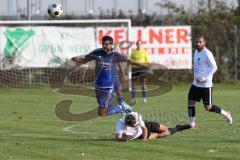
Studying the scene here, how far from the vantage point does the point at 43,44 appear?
3544 cm

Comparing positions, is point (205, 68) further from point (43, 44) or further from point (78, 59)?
point (43, 44)

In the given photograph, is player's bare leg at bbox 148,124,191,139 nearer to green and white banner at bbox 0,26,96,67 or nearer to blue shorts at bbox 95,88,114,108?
blue shorts at bbox 95,88,114,108

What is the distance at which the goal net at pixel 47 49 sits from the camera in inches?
1371

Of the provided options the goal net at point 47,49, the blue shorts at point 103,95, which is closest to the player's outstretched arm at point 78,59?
the blue shorts at point 103,95

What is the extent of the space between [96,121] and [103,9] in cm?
2444

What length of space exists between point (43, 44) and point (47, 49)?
28 cm

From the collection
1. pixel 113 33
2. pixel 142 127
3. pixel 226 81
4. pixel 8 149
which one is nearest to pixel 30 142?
pixel 8 149

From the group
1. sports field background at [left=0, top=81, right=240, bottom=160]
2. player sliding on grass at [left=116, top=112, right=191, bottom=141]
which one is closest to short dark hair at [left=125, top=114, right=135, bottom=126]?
player sliding on grass at [left=116, top=112, right=191, bottom=141]

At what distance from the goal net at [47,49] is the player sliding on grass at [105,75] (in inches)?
619

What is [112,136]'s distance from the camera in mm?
17031

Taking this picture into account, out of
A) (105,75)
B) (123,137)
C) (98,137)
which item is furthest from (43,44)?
(123,137)

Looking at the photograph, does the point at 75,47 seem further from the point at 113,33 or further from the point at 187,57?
the point at 187,57

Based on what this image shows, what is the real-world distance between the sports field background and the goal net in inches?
240

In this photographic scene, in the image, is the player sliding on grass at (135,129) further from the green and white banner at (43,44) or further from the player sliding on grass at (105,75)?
the green and white banner at (43,44)
